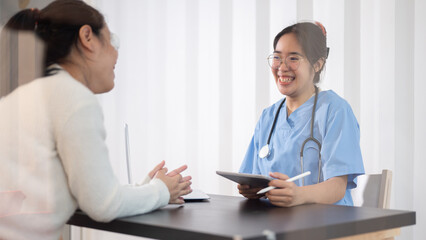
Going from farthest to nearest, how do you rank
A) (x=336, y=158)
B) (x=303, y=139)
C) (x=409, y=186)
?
(x=409, y=186)
(x=303, y=139)
(x=336, y=158)

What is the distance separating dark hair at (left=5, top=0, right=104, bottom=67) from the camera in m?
1.13

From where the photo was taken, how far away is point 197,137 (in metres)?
2.71

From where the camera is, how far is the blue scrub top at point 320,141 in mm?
1498

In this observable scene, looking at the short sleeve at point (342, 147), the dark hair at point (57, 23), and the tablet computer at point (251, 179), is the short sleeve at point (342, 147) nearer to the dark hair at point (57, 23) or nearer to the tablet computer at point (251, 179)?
the tablet computer at point (251, 179)

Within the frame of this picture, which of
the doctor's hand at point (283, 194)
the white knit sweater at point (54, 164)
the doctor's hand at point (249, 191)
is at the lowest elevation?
the doctor's hand at point (249, 191)

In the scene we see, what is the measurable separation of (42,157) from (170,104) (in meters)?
1.81

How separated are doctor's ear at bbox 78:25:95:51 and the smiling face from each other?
814 mm

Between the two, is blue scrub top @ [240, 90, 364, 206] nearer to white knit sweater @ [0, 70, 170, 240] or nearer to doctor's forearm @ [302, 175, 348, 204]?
doctor's forearm @ [302, 175, 348, 204]

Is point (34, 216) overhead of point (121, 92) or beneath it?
beneath

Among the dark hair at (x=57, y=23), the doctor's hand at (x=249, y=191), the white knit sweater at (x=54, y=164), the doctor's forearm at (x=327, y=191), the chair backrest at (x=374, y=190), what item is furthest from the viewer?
the chair backrest at (x=374, y=190)

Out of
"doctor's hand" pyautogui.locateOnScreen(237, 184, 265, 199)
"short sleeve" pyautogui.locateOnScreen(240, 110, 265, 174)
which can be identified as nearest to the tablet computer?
"doctor's hand" pyautogui.locateOnScreen(237, 184, 265, 199)

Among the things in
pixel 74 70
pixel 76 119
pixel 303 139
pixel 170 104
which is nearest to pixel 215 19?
pixel 170 104

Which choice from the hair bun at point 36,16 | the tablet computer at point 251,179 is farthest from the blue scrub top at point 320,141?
the hair bun at point 36,16

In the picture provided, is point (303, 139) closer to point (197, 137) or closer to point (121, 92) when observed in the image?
point (197, 137)
